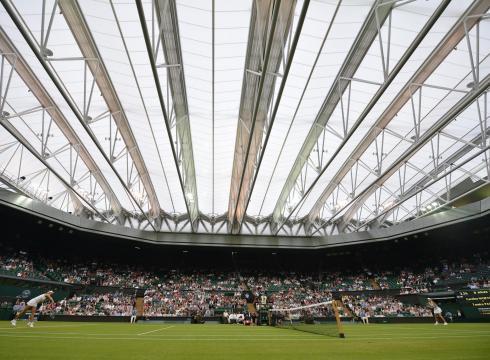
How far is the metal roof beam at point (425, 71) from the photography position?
12.3m

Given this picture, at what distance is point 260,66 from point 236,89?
232 centimetres

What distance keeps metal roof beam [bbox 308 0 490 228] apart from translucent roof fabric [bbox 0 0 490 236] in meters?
0.07

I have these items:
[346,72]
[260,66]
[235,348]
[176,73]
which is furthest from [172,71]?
[235,348]

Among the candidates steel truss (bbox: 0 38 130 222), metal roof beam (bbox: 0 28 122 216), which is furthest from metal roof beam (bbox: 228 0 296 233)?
metal roof beam (bbox: 0 28 122 216)

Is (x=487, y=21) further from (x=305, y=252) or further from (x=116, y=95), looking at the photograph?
(x=305, y=252)

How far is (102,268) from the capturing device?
3931 centimetres

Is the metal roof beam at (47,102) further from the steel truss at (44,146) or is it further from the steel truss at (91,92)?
the steel truss at (91,92)

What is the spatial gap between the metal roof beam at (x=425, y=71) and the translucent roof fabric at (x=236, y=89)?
0.07 m

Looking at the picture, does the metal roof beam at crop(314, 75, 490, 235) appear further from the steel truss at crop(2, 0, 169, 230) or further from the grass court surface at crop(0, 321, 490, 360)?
the steel truss at crop(2, 0, 169, 230)

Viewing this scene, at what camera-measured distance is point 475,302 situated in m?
25.3

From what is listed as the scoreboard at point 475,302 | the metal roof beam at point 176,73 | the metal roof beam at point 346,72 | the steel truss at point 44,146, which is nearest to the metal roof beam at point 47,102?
the steel truss at point 44,146

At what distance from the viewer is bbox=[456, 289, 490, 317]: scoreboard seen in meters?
24.3

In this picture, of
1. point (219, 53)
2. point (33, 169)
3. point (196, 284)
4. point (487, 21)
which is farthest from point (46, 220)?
point (487, 21)

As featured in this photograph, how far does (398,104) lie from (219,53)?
437 inches
